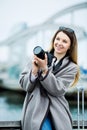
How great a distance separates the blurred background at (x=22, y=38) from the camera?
1998 millimetres

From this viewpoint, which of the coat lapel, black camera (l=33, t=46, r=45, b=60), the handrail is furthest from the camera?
the handrail

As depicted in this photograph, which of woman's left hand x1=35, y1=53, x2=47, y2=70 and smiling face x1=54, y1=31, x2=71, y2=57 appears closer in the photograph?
woman's left hand x1=35, y1=53, x2=47, y2=70

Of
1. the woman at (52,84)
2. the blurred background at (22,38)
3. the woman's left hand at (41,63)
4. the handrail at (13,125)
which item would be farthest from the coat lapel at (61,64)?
the blurred background at (22,38)

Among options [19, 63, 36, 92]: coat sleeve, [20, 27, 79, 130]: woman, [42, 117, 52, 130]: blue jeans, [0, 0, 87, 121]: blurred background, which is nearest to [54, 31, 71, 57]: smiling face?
[20, 27, 79, 130]: woman

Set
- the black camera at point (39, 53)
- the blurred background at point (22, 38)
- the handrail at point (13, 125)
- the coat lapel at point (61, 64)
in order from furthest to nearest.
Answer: the blurred background at point (22, 38) < the handrail at point (13, 125) < the coat lapel at point (61, 64) < the black camera at point (39, 53)

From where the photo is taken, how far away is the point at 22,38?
203 centimetres

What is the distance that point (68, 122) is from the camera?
1.04 m

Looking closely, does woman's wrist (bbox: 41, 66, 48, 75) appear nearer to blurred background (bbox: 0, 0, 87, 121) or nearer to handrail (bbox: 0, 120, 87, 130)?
handrail (bbox: 0, 120, 87, 130)

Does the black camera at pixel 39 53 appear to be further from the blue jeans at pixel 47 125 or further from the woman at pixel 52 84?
the blue jeans at pixel 47 125

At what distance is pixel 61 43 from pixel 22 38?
1003 millimetres

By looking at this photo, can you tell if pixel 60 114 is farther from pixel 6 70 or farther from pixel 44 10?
pixel 44 10

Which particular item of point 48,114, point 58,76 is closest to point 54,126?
point 48,114

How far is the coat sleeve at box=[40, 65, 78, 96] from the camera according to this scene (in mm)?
967

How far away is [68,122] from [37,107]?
131 mm
